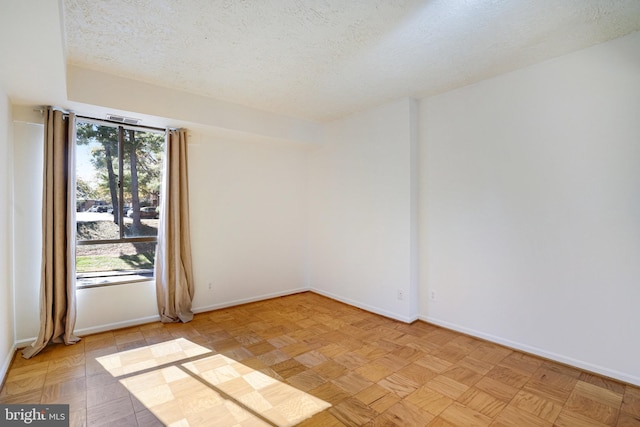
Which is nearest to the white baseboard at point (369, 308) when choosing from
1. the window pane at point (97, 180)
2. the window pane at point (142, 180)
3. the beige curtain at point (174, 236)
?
the beige curtain at point (174, 236)

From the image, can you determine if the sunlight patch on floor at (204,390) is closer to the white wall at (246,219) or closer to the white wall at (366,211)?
the white wall at (246,219)

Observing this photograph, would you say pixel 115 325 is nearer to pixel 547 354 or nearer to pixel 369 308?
pixel 369 308

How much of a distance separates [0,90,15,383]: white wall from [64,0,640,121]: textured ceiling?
0.79 meters

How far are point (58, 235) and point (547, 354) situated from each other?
4687 mm

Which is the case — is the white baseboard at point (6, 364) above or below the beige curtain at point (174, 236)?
below

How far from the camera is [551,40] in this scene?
2.43 meters

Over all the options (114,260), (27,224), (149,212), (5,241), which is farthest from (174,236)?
(5,241)

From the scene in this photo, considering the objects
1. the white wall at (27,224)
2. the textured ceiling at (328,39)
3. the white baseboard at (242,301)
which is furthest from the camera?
the white baseboard at (242,301)

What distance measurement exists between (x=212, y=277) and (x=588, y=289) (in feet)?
13.1

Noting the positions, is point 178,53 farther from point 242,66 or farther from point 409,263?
point 409,263

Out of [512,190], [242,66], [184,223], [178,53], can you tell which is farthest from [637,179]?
[184,223]

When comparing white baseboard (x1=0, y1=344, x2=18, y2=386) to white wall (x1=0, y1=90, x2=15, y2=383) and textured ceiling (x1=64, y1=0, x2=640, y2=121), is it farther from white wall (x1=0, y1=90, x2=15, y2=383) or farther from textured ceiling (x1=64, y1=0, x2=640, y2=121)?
textured ceiling (x1=64, y1=0, x2=640, y2=121)

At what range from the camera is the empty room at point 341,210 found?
213 cm

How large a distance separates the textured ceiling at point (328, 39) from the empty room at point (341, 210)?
0.9 inches
